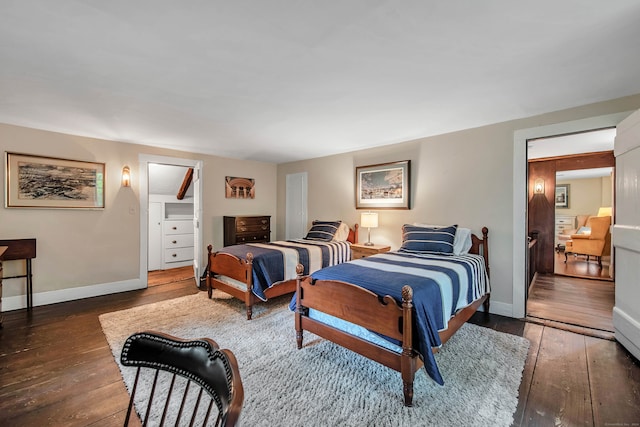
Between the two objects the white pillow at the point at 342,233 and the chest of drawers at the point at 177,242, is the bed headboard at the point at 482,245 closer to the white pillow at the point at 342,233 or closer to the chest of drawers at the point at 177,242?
the white pillow at the point at 342,233

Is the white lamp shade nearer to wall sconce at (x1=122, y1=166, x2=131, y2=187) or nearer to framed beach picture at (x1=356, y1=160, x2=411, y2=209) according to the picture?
framed beach picture at (x1=356, y1=160, x2=411, y2=209)

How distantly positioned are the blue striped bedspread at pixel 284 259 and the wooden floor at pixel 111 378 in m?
1.46

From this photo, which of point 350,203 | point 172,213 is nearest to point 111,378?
point 350,203

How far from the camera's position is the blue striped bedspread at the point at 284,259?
10.4ft

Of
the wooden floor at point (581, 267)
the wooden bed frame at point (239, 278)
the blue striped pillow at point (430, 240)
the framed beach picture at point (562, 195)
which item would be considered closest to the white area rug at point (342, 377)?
the wooden bed frame at point (239, 278)

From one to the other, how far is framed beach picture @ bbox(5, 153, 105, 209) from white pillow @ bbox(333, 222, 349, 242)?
3493 mm

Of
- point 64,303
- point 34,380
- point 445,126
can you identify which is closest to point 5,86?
point 34,380

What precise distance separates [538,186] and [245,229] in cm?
545

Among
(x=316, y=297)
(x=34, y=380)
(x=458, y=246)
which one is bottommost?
(x=34, y=380)

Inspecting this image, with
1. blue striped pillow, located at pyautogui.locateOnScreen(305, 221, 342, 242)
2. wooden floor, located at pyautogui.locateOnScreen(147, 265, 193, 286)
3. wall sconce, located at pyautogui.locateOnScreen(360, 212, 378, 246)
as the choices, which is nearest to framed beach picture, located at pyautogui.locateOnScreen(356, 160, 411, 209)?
wall sconce, located at pyautogui.locateOnScreen(360, 212, 378, 246)

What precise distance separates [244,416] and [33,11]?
2.52 meters

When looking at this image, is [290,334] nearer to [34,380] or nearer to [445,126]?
[34,380]

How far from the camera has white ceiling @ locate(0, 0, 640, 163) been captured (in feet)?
4.85

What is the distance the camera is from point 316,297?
7.63 feet
